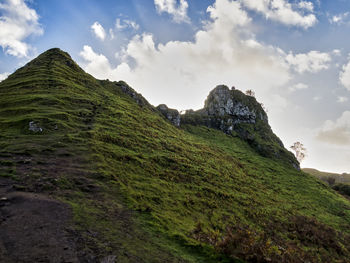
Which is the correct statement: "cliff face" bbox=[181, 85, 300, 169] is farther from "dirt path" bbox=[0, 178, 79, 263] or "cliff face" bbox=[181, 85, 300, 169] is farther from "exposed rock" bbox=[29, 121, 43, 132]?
"dirt path" bbox=[0, 178, 79, 263]

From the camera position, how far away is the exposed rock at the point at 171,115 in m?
108

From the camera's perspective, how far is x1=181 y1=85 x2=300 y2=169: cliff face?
107 metres

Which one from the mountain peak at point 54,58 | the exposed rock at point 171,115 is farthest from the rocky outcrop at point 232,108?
the mountain peak at point 54,58

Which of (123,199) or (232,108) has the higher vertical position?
(232,108)

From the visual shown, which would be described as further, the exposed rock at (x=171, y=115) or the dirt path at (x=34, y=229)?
the exposed rock at (x=171, y=115)

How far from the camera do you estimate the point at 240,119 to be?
449ft

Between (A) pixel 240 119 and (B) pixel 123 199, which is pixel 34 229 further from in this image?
(A) pixel 240 119

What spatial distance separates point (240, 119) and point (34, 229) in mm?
135587

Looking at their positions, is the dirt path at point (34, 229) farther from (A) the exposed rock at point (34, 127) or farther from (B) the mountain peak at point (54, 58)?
(B) the mountain peak at point (54, 58)

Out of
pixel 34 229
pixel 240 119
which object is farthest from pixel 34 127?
pixel 240 119

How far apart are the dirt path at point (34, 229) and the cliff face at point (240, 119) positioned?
101 m

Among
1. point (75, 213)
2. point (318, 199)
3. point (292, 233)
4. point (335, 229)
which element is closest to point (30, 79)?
point (75, 213)

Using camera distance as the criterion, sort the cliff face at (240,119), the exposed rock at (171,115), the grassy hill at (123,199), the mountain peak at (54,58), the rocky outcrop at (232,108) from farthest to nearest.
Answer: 1. the rocky outcrop at (232,108)
2. the exposed rock at (171,115)
3. the cliff face at (240,119)
4. the mountain peak at (54,58)
5. the grassy hill at (123,199)

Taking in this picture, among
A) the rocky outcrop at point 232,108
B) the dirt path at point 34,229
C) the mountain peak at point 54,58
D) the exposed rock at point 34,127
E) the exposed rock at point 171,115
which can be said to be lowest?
the dirt path at point 34,229
